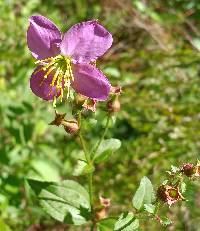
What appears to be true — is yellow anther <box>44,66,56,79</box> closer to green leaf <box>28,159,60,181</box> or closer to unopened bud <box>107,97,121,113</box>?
unopened bud <box>107,97,121,113</box>

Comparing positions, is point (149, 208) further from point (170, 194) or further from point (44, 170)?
point (44, 170)

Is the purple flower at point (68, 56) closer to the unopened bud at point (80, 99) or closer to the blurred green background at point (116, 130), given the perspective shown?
the unopened bud at point (80, 99)

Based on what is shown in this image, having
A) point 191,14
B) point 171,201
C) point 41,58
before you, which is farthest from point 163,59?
point 171,201

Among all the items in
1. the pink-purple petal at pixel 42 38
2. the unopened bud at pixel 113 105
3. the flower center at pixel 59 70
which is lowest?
the unopened bud at pixel 113 105

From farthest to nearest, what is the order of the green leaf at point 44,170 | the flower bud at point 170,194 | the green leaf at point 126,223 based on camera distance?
the green leaf at point 44,170
the green leaf at point 126,223
the flower bud at point 170,194

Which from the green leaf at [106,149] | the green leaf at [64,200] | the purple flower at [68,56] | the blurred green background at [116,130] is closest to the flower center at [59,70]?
the purple flower at [68,56]

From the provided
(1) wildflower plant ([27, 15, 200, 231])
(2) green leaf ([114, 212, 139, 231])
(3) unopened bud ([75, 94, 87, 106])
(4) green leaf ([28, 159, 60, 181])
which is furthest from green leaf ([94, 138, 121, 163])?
(4) green leaf ([28, 159, 60, 181])
